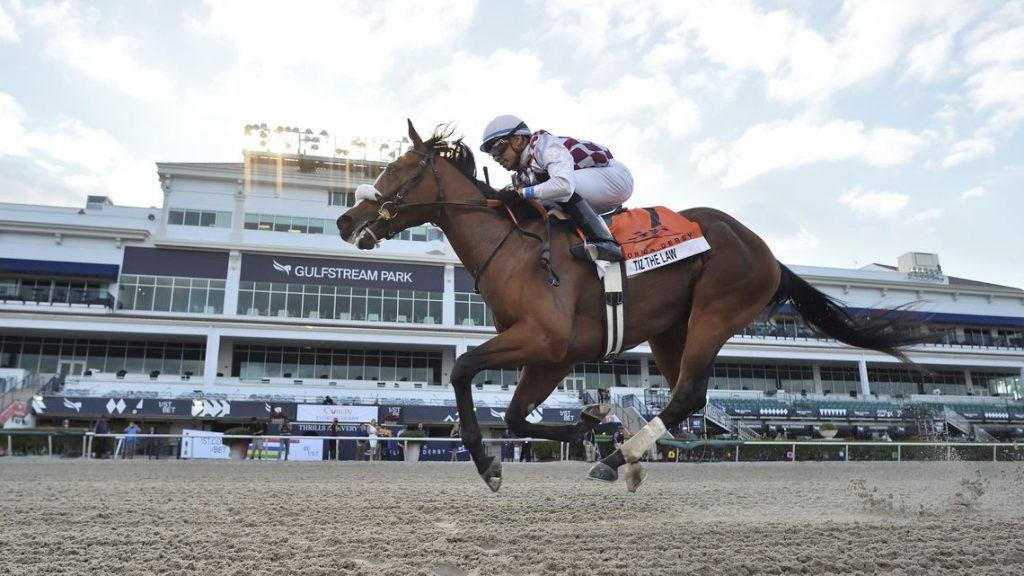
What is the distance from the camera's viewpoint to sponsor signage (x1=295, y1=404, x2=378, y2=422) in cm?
3141

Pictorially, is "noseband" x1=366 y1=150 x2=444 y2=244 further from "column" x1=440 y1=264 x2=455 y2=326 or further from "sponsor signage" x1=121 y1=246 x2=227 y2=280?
"sponsor signage" x1=121 y1=246 x2=227 y2=280

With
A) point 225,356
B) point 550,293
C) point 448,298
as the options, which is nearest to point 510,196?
point 550,293

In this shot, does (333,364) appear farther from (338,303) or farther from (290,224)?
(290,224)

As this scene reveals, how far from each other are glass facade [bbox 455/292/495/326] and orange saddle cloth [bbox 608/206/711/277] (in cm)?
3892

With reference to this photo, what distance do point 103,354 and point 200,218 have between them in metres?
10.1

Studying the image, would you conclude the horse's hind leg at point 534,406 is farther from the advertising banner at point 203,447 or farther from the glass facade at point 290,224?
the glass facade at point 290,224

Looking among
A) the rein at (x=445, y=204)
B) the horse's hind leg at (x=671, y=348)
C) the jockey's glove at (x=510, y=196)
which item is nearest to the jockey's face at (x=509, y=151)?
the jockey's glove at (x=510, y=196)

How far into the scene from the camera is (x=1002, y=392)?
55.1 metres

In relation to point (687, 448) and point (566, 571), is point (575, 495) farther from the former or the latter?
point (687, 448)

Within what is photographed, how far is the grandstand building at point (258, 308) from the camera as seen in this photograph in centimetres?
3888

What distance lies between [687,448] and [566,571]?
821 inches

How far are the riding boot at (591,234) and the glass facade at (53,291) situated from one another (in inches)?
1663

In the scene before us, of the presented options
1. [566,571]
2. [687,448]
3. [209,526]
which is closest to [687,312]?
[566,571]

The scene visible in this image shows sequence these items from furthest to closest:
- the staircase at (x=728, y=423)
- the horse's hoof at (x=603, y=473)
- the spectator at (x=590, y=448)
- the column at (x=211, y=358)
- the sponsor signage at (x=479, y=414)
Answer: the column at (x=211, y=358) < the sponsor signage at (x=479, y=414) < the staircase at (x=728, y=423) < the spectator at (x=590, y=448) < the horse's hoof at (x=603, y=473)
